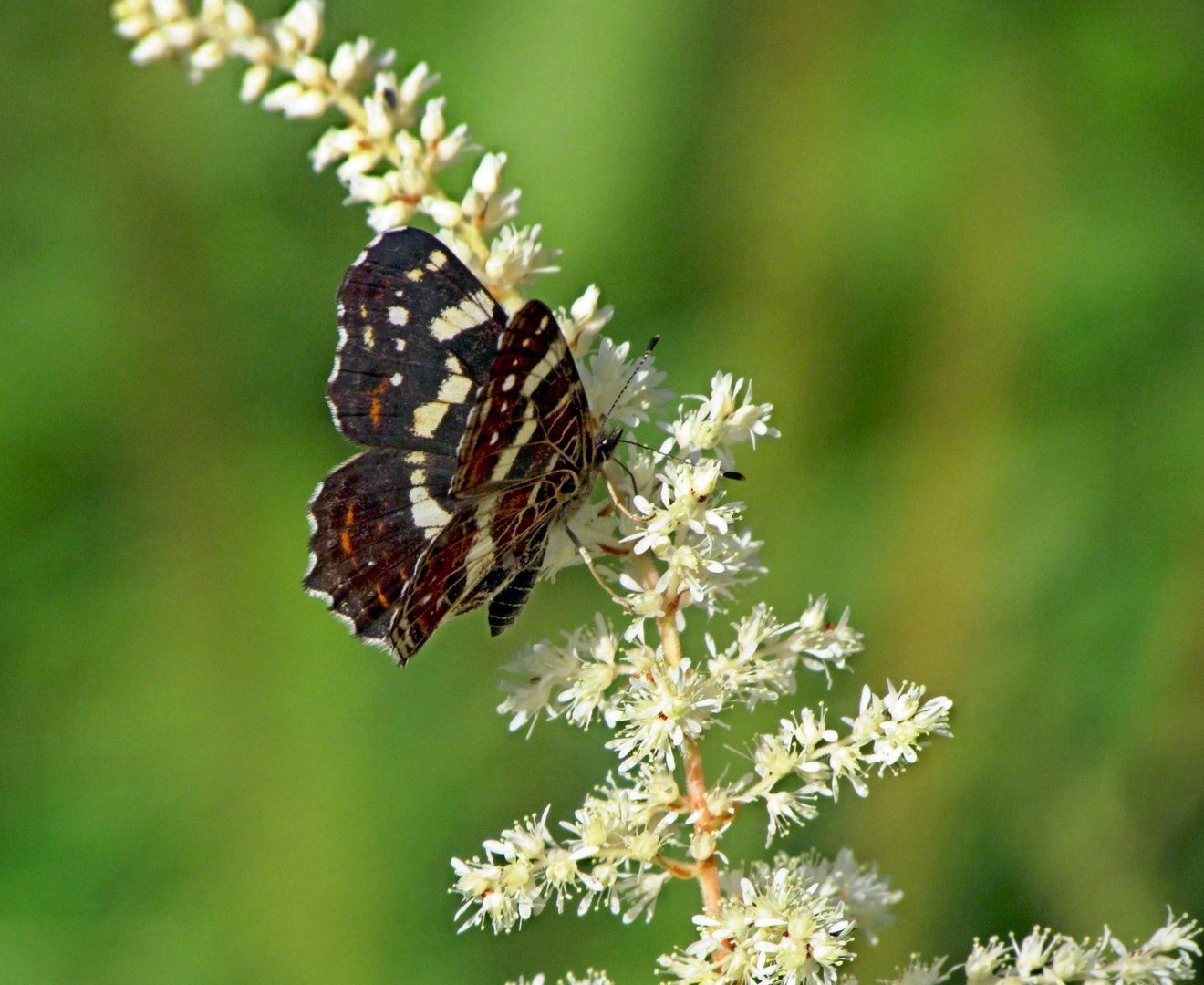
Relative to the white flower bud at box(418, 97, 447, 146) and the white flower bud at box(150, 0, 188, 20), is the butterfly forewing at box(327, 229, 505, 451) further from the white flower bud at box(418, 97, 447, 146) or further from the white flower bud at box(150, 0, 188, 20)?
the white flower bud at box(150, 0, 188, 20)

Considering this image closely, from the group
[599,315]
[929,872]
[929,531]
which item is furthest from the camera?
[929,531]

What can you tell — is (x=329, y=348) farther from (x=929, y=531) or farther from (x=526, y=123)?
(x=929, y=531)

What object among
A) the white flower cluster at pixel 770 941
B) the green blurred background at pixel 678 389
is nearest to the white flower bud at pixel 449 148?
the white flower cluster at pixel 770 941

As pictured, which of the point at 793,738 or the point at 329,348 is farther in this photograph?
the point at 329,348

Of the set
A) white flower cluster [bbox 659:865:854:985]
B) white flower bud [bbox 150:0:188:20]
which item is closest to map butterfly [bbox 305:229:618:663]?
white flower bud [bbox 150:0:188:20]

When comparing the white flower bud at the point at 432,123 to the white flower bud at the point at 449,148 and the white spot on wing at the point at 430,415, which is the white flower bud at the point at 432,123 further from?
the white spot on wing at the point at 430,415

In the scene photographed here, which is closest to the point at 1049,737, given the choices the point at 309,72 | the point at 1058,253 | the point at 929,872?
the point at 929,872
